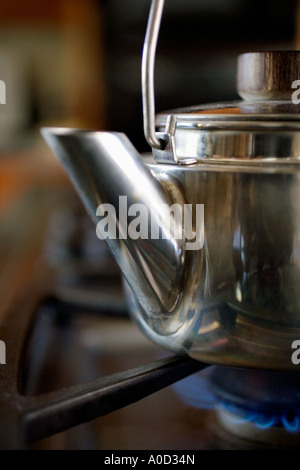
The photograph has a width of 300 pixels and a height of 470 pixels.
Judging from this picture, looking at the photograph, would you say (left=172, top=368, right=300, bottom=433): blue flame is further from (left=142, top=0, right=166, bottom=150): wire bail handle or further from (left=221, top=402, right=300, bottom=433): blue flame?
(left=142, top=0, right=166, bottom=150): wire bail handle

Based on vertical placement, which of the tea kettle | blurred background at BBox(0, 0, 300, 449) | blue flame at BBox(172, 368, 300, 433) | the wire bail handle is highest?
blurred background at BBox(0, 0, 300, 449)

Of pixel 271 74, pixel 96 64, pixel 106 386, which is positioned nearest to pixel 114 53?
pixel 96 64

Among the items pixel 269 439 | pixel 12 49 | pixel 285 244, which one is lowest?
pixel 269 439

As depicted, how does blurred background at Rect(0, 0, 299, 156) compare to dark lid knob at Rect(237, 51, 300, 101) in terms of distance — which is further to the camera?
blurred background at Rect(0, 0, 299, 156)

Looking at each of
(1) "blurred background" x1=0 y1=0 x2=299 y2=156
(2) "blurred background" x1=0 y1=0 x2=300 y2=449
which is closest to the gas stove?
(2) "blurred background" x1=0 y1=0 x2=300 y2=449

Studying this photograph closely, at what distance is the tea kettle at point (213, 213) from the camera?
37 cm

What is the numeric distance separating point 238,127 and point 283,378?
0.23 metres

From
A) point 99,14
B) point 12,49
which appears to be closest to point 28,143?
point 12,49

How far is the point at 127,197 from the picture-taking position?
0.39 metres

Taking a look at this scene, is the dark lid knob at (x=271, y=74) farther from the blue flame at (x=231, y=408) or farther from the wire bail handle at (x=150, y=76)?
the blue flame at (x=231, y=408)

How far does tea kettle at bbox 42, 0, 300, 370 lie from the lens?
1.21ft

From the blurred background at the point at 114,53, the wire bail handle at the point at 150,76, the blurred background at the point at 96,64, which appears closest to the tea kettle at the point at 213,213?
the wire bail handle at the point at 150,76

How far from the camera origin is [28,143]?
95.4 inches
